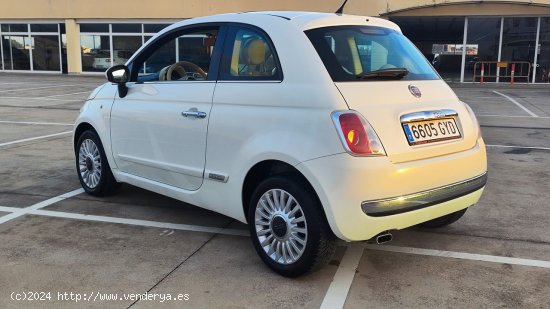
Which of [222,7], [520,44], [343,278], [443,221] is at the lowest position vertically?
[343,278]

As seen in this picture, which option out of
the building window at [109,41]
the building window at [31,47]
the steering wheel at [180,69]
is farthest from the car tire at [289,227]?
the building window at [31,47]

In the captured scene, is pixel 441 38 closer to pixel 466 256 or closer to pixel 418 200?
pixel 466 256

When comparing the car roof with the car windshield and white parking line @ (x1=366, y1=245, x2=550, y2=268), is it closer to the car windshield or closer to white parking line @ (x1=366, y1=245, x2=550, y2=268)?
the car windshield

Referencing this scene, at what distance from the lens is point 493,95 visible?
1811 cm

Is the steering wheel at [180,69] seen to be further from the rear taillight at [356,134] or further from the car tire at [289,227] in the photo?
the rear taillight at [356,134]

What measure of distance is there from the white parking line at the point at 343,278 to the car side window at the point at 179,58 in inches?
68.1

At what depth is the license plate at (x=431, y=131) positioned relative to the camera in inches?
133

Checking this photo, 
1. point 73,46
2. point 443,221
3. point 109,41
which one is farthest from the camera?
point 73,46

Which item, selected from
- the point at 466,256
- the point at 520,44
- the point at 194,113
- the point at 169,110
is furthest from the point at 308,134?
the point at 520,44

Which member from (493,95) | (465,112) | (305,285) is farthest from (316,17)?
(493,95)

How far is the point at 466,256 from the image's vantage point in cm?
388

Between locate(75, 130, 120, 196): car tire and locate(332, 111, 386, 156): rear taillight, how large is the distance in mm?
2806

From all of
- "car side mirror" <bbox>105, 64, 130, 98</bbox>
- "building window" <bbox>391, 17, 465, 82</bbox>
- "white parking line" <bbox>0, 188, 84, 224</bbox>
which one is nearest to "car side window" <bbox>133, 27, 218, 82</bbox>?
"car side mirror" <bbox>105, 64, 130, 98</bbox>

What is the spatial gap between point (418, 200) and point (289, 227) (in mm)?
839
